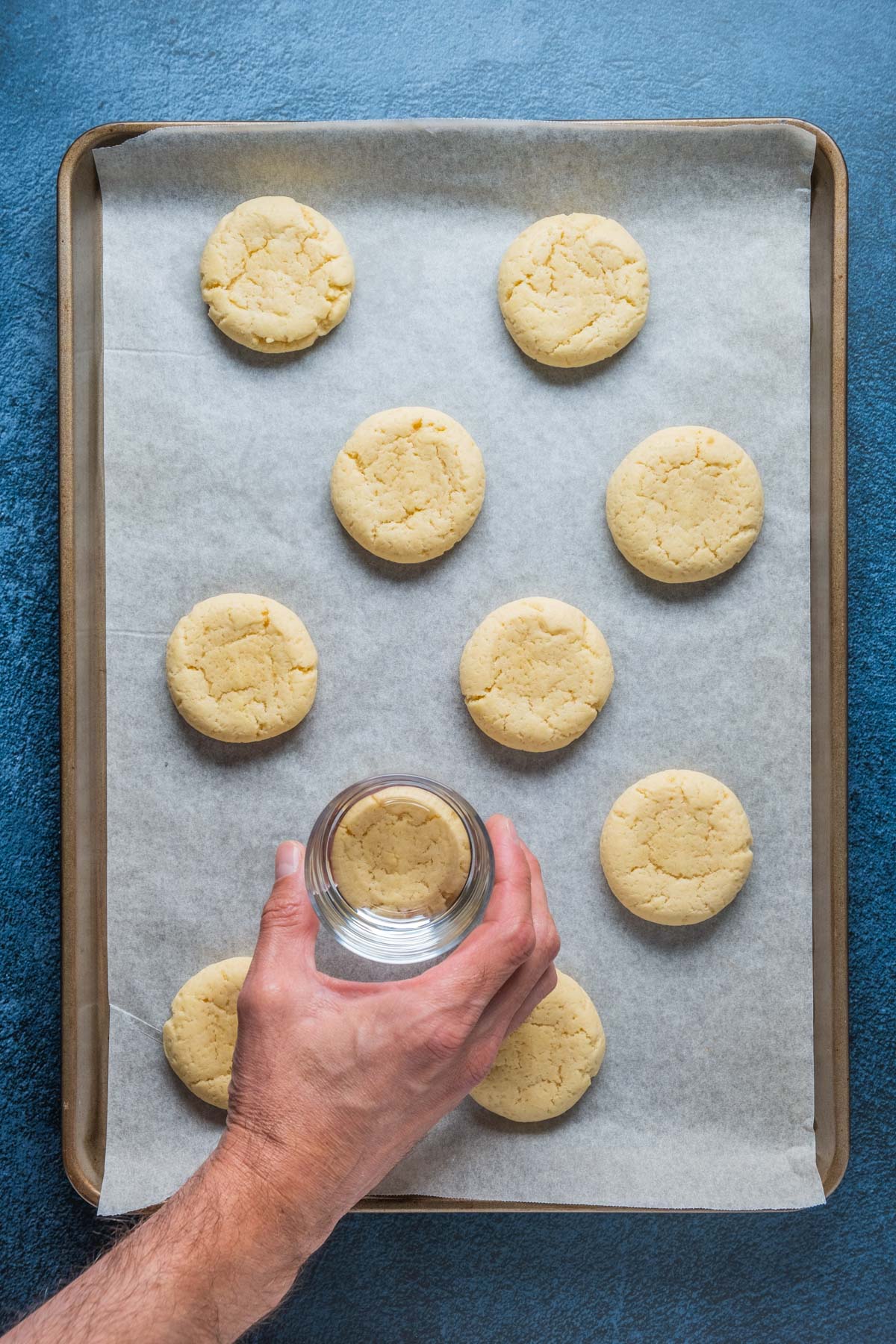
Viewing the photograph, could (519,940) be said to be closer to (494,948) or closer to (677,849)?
(494,948)

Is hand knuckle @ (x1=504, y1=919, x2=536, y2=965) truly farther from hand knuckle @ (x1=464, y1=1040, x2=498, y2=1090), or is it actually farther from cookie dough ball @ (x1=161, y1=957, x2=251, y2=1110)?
cookie dough ball @ (x1=161, y1=957, x2=251, y2=1110)

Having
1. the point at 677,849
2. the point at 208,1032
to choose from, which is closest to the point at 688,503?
the point at 677,849

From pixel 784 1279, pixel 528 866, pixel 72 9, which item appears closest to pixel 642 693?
pixel 528 866

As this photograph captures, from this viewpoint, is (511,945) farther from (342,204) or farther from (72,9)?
(72,9)

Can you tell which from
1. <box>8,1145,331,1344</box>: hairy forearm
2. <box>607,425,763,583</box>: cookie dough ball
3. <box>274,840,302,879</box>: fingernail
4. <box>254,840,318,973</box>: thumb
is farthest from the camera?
<box>607,425,763,583</box>: cookie dough ball

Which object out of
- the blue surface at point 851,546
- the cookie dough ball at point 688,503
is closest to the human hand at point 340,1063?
the blue surface at point 851,546

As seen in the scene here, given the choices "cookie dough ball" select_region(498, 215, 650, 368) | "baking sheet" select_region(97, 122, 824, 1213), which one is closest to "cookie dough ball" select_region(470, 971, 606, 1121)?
"baking sheet" select_region(97, 122, 824, 1213)
